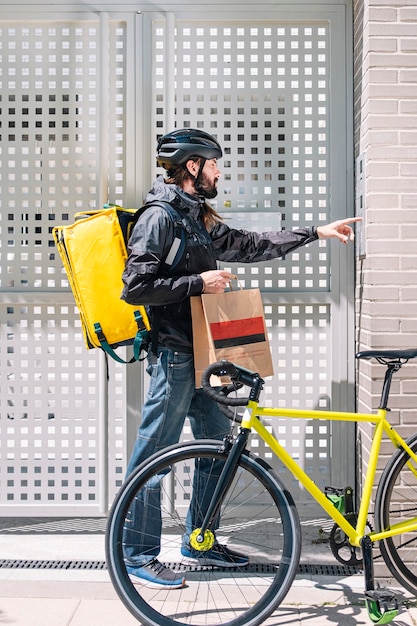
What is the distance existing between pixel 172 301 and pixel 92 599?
1.33 metres

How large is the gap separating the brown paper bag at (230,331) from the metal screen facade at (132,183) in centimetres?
88

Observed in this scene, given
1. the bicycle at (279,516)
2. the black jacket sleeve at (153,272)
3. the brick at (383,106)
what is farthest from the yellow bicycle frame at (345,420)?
the brick at (383,106)

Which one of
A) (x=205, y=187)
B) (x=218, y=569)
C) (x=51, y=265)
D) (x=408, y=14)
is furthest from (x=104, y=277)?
(x=408, y=14)

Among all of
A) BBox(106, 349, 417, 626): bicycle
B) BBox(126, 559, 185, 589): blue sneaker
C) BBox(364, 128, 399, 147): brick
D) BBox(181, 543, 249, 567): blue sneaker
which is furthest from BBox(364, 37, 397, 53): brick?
BBox(126, 559, 185, 589): blue sneaker

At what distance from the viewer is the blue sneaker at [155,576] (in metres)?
3.63

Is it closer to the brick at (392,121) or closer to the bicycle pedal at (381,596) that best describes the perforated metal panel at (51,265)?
the brick at (392,121)

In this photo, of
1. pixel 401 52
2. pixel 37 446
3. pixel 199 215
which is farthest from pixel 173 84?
pixel 37 446

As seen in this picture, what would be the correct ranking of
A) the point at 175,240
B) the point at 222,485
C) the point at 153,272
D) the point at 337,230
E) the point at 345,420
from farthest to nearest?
the point at 337,230
the point at 175,240
the point at 153,272
the point at 345,420
the point at 222,485

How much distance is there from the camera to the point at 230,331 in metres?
3.58

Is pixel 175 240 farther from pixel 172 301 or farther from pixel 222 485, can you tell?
pixel 222 485

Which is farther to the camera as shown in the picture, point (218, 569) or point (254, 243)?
point (254, 243)

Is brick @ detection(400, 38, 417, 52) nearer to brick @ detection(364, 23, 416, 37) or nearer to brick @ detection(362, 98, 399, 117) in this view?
brick @ detection(364, 23, 416, 37)

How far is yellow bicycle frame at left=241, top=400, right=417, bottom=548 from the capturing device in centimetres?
318

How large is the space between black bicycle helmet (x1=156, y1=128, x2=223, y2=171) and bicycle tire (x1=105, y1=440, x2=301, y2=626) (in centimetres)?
130
